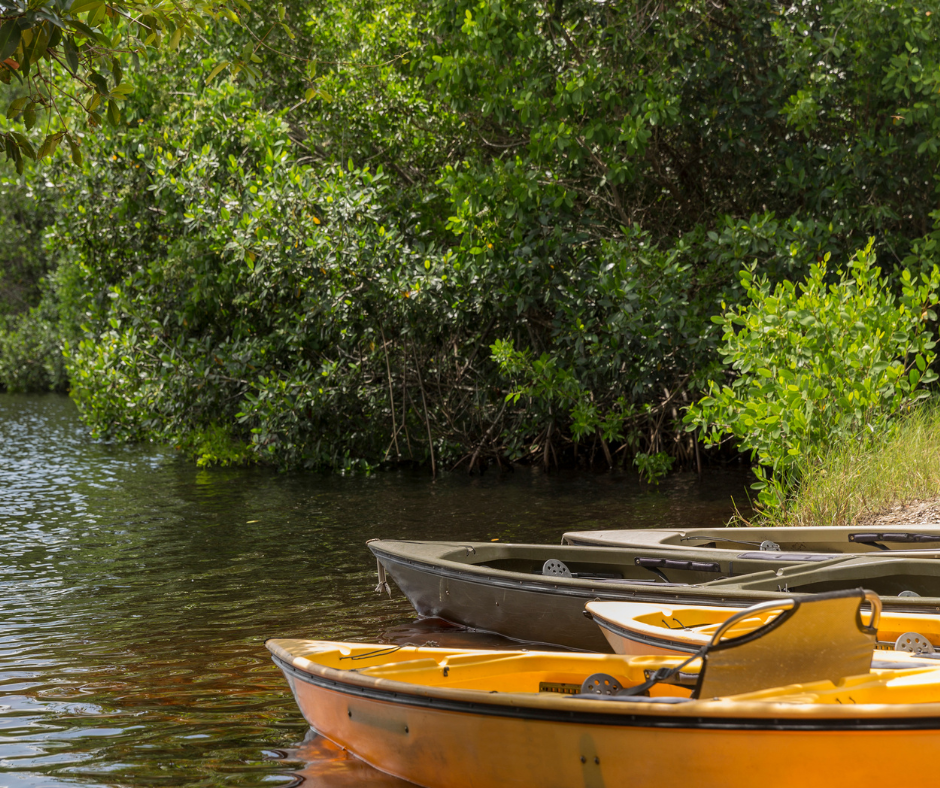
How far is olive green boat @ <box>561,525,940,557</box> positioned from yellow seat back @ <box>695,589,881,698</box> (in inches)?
109

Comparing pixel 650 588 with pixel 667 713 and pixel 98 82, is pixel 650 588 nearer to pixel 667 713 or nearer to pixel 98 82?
pixel 667 713

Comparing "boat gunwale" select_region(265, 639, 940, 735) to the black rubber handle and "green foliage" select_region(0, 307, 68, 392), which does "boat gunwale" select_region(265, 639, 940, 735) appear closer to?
the black rubber handle

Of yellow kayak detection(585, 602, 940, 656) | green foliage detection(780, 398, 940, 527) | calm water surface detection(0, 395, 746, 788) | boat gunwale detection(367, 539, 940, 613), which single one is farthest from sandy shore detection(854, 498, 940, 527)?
yellow kayak detection(585, 602, 940, 656)

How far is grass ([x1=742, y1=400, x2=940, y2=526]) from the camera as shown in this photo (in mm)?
Result: 8742

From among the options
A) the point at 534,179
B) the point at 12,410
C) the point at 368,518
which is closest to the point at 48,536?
the point at 368,518

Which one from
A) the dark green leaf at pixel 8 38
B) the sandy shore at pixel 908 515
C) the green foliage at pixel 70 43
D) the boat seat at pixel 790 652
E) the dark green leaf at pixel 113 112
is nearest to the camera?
the dark green leaf at pixel 8 38

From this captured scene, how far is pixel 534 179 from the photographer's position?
13.3 metres

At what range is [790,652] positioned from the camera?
4.03m

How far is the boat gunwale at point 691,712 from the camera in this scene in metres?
3.55

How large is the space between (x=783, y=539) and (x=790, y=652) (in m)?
3.66

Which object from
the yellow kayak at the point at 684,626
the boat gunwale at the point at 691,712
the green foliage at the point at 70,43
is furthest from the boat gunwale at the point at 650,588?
the green foliage at the point at 70,43

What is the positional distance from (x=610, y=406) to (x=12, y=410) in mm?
23906

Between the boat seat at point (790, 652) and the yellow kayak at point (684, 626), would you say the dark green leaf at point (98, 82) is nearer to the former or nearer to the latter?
the boat seat at point (790, 652)

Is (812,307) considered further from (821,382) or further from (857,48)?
(857,48)
